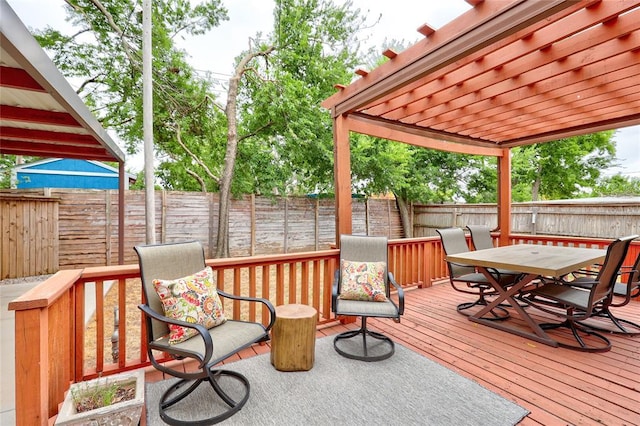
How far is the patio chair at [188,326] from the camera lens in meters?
1.79

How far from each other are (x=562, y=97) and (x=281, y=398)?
4046mm

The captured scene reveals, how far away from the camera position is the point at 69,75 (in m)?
7.18

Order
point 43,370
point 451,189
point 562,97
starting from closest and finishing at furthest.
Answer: point 43,370 < point 562,97 < point 451,189

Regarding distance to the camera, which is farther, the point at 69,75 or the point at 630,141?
the point at 630,141

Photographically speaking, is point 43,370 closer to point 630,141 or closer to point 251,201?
point 251,201

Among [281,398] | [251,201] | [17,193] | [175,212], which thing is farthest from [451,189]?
[17,193]

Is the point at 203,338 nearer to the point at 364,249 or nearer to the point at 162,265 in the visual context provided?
the point at 162,265

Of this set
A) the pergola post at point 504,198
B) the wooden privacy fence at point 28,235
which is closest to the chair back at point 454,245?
the pergola post at point 504,198

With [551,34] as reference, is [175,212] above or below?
below

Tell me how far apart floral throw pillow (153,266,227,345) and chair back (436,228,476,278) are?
2.76m

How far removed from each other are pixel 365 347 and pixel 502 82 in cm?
291

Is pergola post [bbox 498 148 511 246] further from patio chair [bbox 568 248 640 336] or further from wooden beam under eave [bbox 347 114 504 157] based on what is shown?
patio chair [bbox 568 248 640 336]

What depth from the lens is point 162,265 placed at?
2.16 meters

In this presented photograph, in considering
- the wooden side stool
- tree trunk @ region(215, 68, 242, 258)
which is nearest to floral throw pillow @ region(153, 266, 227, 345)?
the wooden side stool
